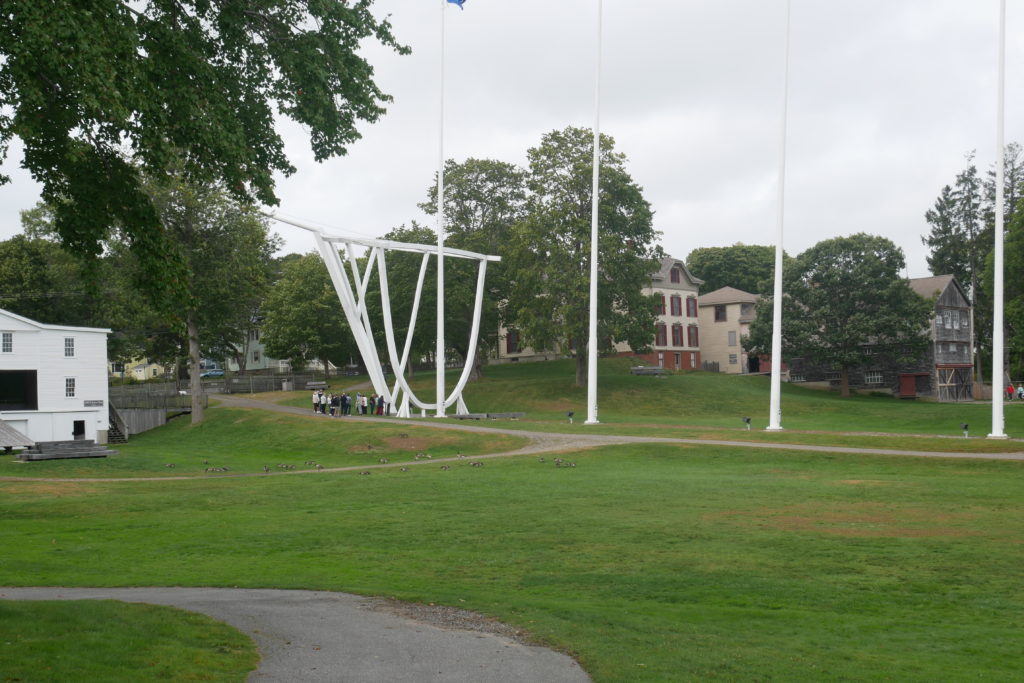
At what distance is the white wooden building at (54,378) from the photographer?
1897 inches

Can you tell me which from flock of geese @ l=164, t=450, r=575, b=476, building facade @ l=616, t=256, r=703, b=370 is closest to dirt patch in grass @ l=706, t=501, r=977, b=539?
flock of geese @ l=164, t=450, r=575, b=476

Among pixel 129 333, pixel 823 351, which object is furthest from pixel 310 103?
pixel 823 351

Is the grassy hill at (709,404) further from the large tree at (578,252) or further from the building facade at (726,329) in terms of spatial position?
the building facade at (726,329)

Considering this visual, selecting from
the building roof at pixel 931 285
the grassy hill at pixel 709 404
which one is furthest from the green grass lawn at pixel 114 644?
the building roof at pixel 931 285

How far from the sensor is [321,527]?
19156 millimetres

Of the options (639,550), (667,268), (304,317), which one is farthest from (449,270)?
(639,550)

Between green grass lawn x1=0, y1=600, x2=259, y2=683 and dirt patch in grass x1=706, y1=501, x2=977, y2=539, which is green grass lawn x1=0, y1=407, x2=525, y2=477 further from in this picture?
green grass lawn x1=0, y1=600, x2=259, y2=683

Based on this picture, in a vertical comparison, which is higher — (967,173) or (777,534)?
(967,173)

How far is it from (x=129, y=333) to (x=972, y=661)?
6292 cm

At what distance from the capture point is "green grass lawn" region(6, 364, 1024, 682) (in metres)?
10.9

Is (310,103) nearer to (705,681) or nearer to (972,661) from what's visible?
(705,681)

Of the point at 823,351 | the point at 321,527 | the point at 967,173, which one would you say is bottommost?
the point at 321,527

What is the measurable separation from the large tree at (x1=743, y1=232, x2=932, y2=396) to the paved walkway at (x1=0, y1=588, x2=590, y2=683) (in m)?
62.1

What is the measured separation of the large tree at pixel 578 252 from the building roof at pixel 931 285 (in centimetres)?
2617
